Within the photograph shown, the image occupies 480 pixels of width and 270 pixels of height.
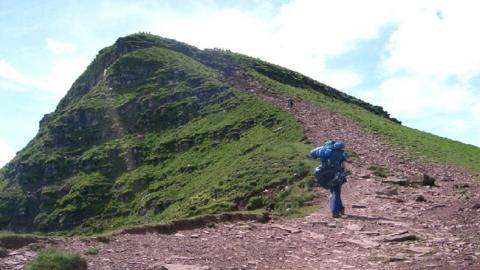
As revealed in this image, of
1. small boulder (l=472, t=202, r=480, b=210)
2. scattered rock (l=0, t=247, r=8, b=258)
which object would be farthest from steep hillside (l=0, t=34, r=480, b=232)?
scattered rock (l=0, t=247, r=8, b=258)

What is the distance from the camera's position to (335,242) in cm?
1278

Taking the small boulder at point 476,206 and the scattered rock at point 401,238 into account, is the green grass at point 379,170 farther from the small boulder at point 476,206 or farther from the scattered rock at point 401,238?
the scattered rock at point 401,238

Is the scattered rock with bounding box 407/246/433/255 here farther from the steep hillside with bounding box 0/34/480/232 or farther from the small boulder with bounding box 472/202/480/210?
the steep hillside with bounding box 0/34/480/232

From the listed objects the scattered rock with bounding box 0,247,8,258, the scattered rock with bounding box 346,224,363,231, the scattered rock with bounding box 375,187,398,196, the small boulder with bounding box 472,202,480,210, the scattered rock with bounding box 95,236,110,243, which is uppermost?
the scattered rock with bounding box 375,187,398,196

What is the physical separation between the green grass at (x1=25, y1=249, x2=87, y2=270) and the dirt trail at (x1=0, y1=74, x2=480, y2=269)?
0.51 metres

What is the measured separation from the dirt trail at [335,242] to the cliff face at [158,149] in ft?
15.7

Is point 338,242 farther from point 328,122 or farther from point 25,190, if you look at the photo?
point 25,190

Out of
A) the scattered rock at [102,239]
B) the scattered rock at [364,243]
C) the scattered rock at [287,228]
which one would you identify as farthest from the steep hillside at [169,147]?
the scattered rock at [102,239]

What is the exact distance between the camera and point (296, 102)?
53.1 meters

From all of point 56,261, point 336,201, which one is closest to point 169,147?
point 336,201

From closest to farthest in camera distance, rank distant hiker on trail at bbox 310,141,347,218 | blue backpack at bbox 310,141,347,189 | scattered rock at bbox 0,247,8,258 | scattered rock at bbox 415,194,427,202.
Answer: scattered rock at bbox 0,247,8,258 < distant hiker on trail at bbox 310,141,347,218 < blue backpack at bbox 310,141,347,189 < scattered rock at bbox 415,194,427,202

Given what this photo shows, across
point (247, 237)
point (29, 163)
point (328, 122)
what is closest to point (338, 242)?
point (247, 237)

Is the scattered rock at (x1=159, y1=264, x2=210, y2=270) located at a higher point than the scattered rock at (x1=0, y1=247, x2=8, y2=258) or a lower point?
lower

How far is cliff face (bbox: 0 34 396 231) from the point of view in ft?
100
